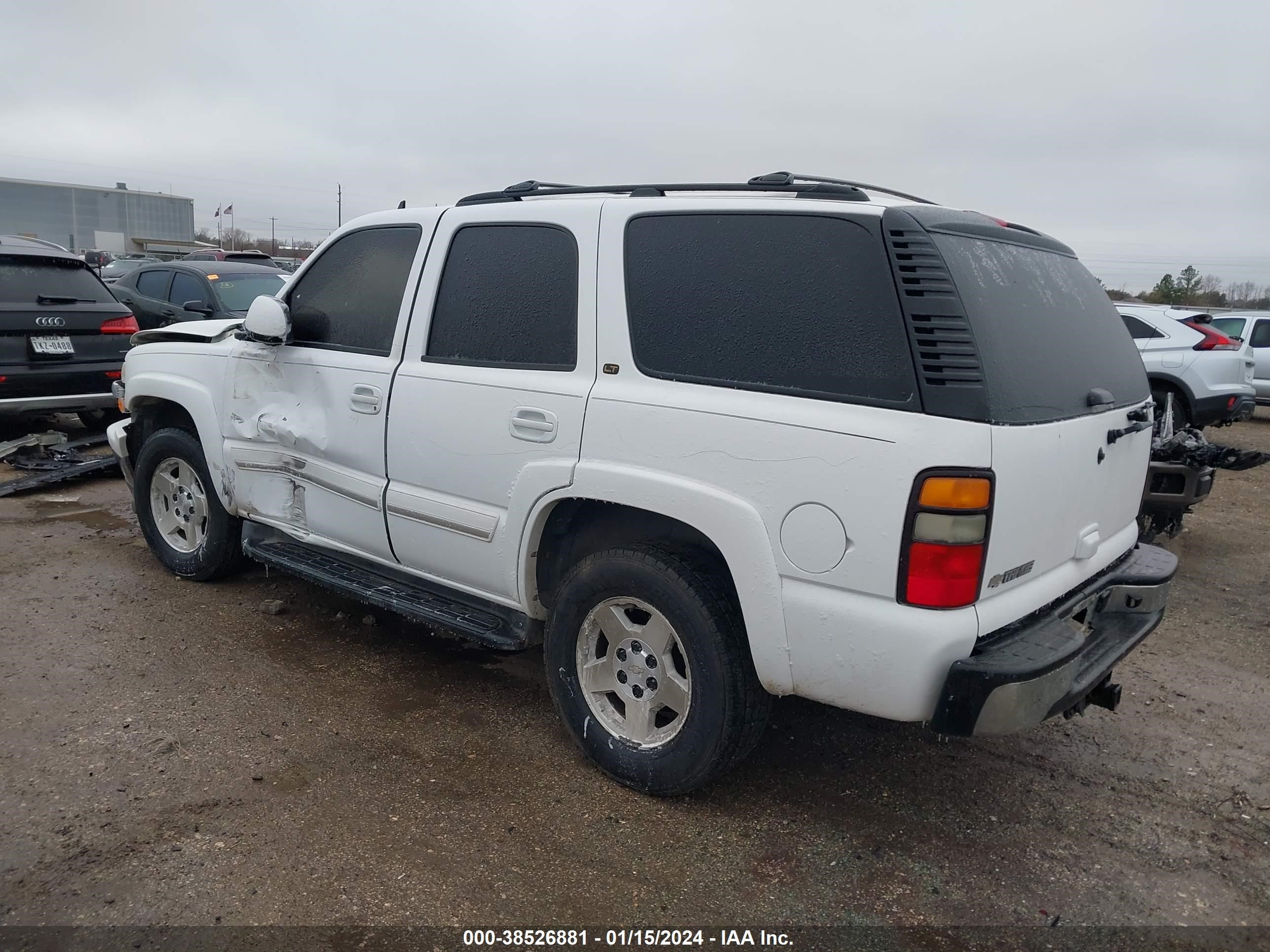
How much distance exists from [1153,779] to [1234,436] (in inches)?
446

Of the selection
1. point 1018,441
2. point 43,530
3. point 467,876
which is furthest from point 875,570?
point 43,530

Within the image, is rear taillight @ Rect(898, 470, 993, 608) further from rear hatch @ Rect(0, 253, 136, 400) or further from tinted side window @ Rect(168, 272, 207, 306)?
tinted side window @ Rect(168, 272, 207, 306)

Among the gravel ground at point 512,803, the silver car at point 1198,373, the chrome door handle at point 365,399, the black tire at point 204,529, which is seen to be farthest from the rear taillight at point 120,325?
the silver car at point 1198,373

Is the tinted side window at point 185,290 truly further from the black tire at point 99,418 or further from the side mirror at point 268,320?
the side mirror at point 268,320

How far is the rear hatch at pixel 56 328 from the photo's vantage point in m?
7.67

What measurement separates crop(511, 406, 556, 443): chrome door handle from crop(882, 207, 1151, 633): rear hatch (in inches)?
50.4

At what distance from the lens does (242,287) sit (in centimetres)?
1041

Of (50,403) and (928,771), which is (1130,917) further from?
(50,403)

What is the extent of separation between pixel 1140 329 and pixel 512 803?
984 cm

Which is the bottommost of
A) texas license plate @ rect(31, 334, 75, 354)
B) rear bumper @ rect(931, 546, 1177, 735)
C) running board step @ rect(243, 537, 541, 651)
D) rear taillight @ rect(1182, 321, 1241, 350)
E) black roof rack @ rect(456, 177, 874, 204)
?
running board step @ rect(243, 537, 541, 651)

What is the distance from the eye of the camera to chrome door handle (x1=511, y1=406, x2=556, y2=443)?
10.7ft

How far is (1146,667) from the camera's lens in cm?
452

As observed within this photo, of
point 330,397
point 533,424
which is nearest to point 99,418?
point 330,397

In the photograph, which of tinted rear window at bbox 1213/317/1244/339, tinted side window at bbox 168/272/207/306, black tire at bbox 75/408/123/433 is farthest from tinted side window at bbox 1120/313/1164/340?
black tire at bbox 75/408/123/433
